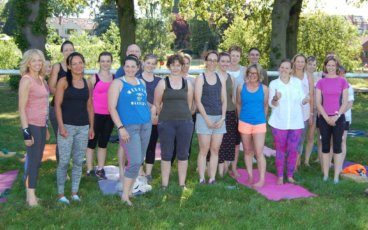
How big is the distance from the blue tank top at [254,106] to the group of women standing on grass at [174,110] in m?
0.01

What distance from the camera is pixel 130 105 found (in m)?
4.89

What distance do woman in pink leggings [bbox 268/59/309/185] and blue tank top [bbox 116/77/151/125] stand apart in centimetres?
198

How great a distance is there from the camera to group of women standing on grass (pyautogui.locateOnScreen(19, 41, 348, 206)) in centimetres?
488

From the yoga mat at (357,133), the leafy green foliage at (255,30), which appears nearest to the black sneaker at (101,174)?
the yoga mat at (357,133)

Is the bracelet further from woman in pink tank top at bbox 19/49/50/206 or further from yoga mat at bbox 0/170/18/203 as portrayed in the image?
yoga mat at bbox 0/170/18/203

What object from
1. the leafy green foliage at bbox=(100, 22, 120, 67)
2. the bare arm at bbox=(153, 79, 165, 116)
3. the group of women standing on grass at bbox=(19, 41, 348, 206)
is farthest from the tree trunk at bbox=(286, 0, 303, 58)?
the leafy green foliage at bbox=(100, 22, 120, 67)

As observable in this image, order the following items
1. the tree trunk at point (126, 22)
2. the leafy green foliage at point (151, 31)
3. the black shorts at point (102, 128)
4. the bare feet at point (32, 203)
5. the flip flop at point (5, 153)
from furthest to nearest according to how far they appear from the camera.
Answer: the leafy green foliage at point (151, 31) → the tree trunk at point (126, 22) → the flip flop at point (5, 153) → the black shorts at point (102, 128) → the bare feet at point (32, 203)

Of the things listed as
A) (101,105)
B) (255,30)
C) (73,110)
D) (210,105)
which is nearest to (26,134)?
(73,110)

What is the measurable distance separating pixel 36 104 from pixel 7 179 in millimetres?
2051

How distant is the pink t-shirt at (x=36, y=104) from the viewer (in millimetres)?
4699

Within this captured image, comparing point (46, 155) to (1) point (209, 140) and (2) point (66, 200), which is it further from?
(1) point (209, 140)

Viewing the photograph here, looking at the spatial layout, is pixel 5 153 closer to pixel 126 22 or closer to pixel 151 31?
pixel 126 22

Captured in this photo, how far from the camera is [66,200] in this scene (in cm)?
517

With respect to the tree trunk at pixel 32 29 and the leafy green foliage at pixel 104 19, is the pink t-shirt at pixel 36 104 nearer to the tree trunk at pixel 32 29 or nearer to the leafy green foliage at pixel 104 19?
the tree trunk at pixel 32 29
